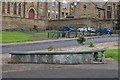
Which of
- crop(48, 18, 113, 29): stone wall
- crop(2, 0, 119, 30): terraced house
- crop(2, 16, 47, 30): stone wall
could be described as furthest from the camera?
crop(48, 18, 113, 29): stone wall

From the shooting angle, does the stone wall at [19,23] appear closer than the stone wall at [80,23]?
Yes

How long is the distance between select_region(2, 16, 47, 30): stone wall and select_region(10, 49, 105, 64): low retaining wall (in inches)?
1724

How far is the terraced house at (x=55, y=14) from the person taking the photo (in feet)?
228

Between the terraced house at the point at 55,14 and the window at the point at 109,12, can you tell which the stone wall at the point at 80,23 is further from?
the window at the point at 109,12

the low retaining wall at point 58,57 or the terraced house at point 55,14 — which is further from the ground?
the terraced house at point 55,14

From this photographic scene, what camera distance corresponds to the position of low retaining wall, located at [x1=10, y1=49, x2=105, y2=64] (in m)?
20.0

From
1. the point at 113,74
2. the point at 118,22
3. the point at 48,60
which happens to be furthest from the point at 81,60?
the point at 118,22

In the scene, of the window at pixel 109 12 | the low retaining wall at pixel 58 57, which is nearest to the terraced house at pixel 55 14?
the window at pixel 109 12

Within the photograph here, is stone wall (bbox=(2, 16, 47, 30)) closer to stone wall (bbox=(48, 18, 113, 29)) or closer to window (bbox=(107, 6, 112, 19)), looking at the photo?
stone wall (bbox=(48, 18, 113, 29))

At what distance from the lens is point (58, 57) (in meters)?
20.1

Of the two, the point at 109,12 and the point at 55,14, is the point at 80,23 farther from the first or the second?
the point at 55,14

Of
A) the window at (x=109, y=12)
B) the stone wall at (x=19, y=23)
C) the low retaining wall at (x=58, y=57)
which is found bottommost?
the low retaining wall at (x=58, y=57)

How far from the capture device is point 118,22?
80.9 metres

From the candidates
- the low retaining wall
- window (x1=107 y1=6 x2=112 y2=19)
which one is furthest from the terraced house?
the low retaining wall
